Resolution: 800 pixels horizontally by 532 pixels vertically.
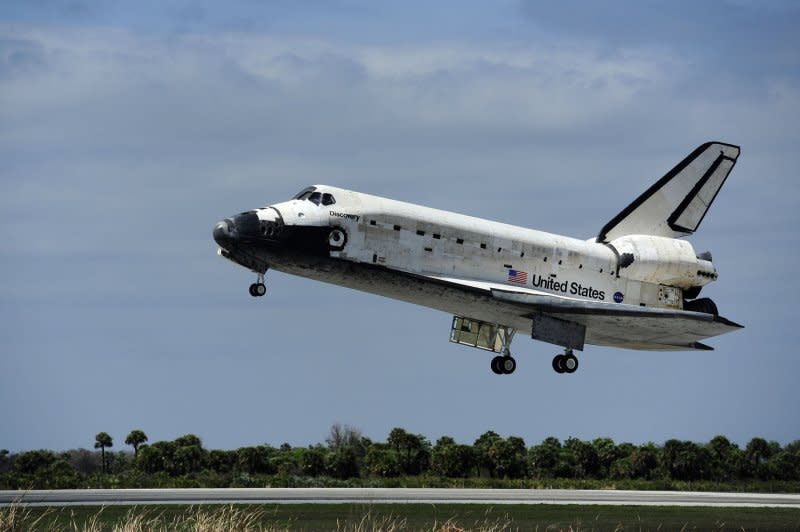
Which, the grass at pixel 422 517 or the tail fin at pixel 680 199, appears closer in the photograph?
the grass at pixel 422 517

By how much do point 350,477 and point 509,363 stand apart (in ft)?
53.1

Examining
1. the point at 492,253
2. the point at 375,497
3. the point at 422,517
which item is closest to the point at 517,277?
the point at 492,253

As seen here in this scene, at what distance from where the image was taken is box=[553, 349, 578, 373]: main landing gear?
1346 inches

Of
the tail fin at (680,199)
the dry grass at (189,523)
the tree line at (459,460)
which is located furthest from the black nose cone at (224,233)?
the tree line at (459,460)

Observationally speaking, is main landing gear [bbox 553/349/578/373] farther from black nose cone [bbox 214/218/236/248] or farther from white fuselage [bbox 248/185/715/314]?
black nose cone [bbox 214/218/236/248]

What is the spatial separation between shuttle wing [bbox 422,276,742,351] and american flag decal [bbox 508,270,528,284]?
0.21 meters

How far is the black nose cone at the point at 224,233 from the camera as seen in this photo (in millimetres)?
29172

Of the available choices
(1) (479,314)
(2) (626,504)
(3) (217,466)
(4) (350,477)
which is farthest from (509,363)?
(3) (217,466)

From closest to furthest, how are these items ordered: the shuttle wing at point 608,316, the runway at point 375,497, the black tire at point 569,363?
the shuttle wing at point 608,316
the runway at point 375,497
the black tire at point 569,363

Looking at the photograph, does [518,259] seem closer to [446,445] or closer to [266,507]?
[266,507]

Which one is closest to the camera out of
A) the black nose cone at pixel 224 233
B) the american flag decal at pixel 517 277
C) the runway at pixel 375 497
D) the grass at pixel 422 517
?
the grass at pixel 422 517

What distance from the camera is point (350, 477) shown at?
48.9m

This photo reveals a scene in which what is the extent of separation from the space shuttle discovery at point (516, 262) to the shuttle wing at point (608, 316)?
0.04 meters

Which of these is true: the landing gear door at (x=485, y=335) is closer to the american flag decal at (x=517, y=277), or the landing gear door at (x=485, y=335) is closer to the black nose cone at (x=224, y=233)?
the american flag decal at (x=517, y=277)
